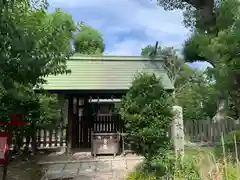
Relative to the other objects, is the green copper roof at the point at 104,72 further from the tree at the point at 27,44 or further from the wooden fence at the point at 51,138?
the tree at the point at 27,44

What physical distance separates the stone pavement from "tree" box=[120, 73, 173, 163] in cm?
94

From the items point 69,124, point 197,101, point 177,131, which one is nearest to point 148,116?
point 177,131

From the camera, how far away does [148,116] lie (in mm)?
5840

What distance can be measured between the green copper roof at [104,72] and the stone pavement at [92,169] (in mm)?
2472

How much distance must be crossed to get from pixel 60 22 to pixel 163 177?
127 inches

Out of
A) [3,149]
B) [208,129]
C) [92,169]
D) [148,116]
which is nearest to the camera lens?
[3,149]

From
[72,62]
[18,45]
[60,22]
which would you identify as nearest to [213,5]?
[72,62]

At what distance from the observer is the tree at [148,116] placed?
576cm

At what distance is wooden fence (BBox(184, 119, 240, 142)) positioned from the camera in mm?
12102

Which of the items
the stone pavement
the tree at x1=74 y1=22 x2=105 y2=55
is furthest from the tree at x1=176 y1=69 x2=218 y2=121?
the tree at x1=74 y1=22 x2=105 y2=55

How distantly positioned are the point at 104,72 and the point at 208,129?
5.30 m

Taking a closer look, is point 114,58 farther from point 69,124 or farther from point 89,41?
point 89,41

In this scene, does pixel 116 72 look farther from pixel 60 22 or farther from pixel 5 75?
pixel 5 75

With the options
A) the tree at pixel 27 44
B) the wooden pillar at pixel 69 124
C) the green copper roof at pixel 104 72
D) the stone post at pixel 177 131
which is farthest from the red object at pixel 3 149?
the wooden pillar at pixel 69 124
